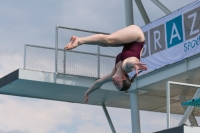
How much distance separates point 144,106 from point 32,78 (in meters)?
6.83

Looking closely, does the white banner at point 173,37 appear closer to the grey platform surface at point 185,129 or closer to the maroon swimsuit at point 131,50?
the grey platform surface at point 185,129

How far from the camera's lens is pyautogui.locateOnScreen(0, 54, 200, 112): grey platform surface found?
20969 millimetres

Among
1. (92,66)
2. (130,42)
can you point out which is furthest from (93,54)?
(130,42)

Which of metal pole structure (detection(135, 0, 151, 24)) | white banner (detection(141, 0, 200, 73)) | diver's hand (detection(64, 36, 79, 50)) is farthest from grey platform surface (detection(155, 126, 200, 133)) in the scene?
metal pole structure (detection(135, 0, 151, 24))

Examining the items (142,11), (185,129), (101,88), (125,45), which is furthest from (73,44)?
(142,11)

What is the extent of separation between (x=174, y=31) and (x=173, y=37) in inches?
8.9

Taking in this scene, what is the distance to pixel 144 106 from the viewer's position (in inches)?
1067

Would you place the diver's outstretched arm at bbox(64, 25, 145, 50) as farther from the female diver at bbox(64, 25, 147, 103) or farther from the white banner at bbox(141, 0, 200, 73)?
the white banner at bbox(141, 0, 200, 73)

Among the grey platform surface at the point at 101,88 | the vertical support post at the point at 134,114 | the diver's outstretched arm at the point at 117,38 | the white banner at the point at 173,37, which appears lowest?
the diver's outstretched arm at the point at 117,38

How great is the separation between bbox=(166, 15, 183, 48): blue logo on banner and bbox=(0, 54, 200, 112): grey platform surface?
87cm

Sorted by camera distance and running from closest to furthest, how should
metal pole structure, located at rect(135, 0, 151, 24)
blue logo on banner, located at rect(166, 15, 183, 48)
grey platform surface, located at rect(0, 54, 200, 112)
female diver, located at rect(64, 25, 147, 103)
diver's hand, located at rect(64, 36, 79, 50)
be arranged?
diver's hand, located at rect(64, 36, 79, 50) → female diver, located at rect(64, 25, 147, 103) → blue logo on banner, located at rect(166, 15, 183, 48) → grey platform surface, located at rect(0, 54, 200, 112) → metal pole structure, located at rect(135, 0, 151, 24)

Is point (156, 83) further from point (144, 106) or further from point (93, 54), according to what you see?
point (144, 106)

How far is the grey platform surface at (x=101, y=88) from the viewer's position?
2097 cm

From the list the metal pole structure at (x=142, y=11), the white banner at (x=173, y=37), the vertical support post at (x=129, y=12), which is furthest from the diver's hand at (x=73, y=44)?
the metal pole structure at (x=142, y=11)
